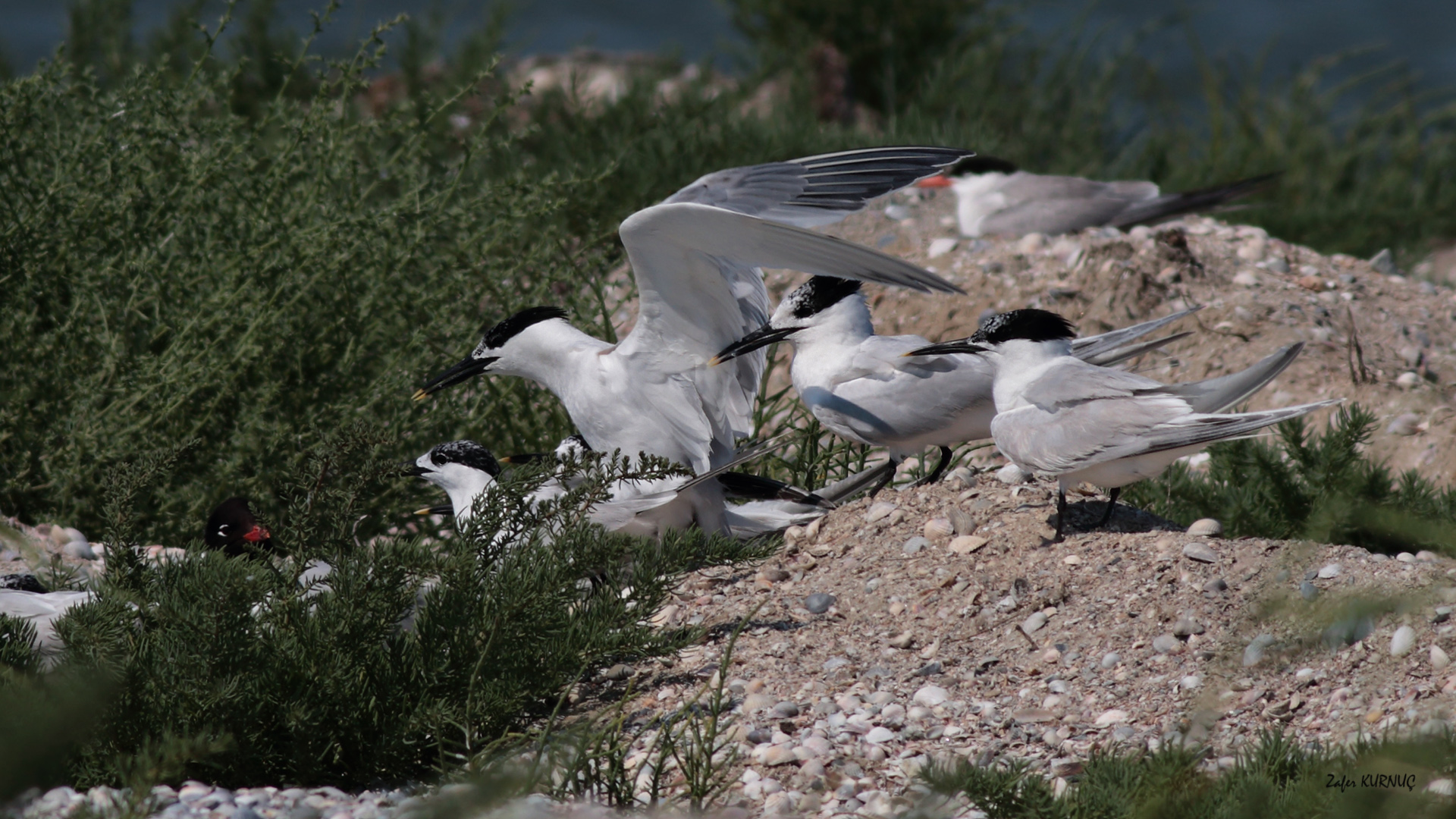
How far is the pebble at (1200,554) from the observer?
3330 mm

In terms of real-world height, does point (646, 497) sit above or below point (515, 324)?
below

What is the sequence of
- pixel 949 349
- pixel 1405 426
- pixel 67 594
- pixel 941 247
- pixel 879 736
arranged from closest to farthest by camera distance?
pixel 879 736, pixel 67 594, pixel 949 349, pixel 1405 426, pixel 941 247

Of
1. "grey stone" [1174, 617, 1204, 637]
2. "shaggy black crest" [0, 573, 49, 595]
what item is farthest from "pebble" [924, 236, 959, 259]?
"shaggy black crest" [0, 573, 49, 595]

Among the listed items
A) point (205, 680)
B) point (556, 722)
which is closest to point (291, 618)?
point (205, 680)

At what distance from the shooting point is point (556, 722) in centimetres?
293

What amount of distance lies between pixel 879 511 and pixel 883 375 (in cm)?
42

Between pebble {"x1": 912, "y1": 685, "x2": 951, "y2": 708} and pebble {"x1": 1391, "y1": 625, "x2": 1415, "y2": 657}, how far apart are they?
920mm

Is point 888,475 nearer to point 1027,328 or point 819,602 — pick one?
point 1027,328

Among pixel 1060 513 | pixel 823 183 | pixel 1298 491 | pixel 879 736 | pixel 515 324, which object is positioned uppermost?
pixel 823 183

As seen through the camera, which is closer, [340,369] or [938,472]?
[938,472]

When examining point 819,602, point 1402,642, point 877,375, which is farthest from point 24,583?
point 1402,642

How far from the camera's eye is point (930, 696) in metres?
2.99

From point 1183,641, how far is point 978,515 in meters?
0.82

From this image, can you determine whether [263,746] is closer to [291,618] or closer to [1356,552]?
[291,618]
